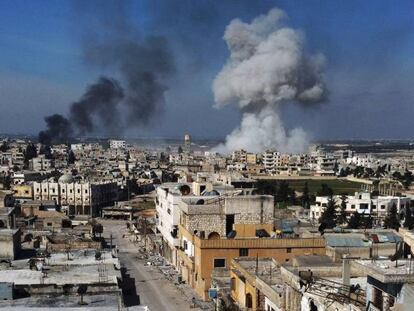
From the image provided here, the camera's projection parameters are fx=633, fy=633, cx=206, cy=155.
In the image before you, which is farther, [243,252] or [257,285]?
[243,252]

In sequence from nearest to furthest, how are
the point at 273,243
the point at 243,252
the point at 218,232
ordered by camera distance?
1. the point at 273,243
2. the point at 243,252
3. the point at 218,232

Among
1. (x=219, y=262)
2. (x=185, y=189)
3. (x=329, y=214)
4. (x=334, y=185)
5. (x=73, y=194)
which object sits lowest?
(x=334, y=185)

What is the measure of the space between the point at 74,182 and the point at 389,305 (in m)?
44.2

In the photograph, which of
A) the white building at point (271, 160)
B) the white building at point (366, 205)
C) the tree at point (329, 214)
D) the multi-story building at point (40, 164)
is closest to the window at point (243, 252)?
the tree at point (329, 214)

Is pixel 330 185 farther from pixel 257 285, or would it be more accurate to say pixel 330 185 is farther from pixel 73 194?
pixel 257 285

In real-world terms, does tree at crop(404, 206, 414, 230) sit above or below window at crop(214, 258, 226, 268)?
below

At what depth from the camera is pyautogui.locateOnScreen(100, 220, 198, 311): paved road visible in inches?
787

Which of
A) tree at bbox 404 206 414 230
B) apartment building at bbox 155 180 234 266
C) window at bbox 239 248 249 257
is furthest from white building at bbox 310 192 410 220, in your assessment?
window at bbox 239 248 249 257

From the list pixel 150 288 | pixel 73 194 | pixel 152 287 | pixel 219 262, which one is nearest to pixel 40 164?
pixel 73 194

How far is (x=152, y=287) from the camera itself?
22516mm

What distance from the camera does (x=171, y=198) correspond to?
2617 cm

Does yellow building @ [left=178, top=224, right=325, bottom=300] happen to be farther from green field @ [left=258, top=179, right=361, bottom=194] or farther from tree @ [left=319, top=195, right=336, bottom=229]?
green field @ [left=258, top=179, right=361, bottom=194]

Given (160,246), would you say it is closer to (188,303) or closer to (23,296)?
(188,303)

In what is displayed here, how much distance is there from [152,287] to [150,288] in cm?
17
